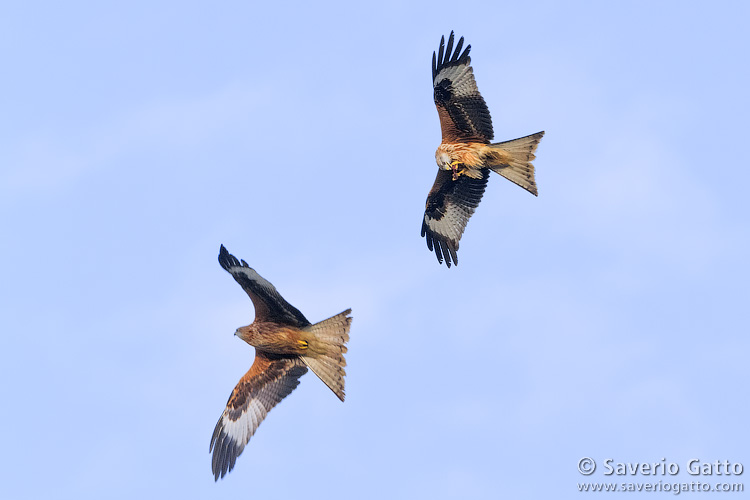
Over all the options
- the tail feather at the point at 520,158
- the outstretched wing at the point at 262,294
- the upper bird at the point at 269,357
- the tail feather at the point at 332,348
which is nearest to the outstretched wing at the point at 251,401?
the upper bird at the point at 269,357

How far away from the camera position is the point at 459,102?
1366 cm

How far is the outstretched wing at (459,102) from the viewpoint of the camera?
13.6 m

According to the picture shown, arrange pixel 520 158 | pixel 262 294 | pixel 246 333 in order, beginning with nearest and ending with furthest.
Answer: pixel 262 294 < pixel 246 333 < pixel 520 158

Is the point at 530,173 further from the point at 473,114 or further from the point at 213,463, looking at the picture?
the point at 213,463

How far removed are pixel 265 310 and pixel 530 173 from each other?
4143 millimetres

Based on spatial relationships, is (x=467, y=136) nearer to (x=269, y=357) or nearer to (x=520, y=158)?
(x=520, y=158)

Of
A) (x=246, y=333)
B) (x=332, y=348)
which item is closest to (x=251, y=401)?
(x=246, y=333)

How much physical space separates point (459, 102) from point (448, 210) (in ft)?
6.14

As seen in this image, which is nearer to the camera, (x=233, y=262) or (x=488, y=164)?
(x=233, y=262)

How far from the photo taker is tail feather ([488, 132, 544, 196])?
1318 centimetres

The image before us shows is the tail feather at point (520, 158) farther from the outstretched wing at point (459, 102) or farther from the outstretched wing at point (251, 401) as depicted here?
the outstretched wing at point (251, 401)

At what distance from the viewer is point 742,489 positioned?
1044 centimetres

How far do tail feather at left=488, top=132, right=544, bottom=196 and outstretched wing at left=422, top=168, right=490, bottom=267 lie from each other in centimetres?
103

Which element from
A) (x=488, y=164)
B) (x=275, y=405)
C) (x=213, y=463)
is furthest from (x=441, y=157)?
(x=213, y=463)
